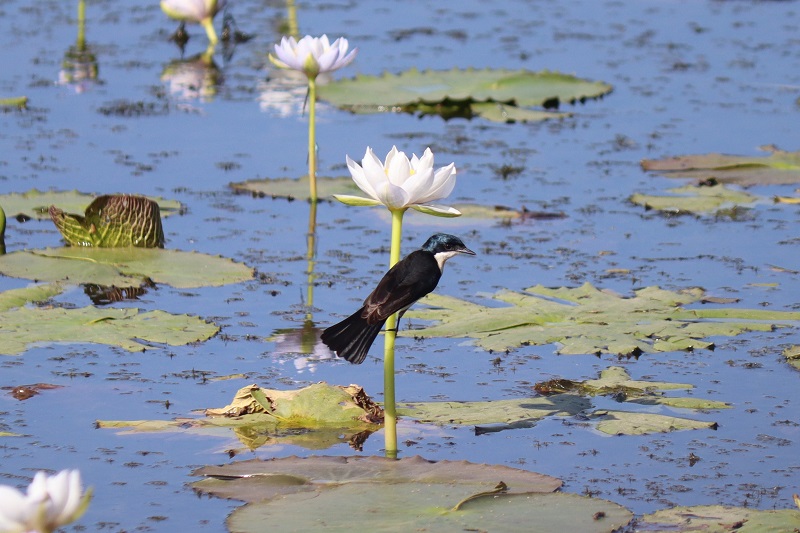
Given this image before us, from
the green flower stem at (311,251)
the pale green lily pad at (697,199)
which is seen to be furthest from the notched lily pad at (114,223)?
the pale green lily pad at (697,199)

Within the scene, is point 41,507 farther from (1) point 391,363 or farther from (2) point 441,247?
(2) point 441,247

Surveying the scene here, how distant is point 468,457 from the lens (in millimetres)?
3879

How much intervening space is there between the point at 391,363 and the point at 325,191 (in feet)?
11.6

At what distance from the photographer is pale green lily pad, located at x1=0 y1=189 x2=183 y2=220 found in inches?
252

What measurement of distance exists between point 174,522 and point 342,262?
2870 millimetres

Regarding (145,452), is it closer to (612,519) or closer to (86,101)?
(612,519)

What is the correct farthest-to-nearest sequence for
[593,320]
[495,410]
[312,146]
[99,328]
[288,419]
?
[312,146]
[593,320]
[99,328]
[495,410]
[288,419]

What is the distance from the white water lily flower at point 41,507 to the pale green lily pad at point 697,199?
17.0 ft

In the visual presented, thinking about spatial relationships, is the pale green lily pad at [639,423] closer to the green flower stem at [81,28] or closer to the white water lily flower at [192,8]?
the white water lily flower at [192,8]

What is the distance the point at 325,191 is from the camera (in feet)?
23.2

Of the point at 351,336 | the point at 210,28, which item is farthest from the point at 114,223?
→ the point at 210,28

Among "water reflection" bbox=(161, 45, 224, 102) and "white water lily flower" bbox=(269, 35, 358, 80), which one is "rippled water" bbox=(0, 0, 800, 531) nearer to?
"water reflection" bbox=(161, 45, 224, 102)

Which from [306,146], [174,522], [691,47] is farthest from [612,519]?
[691,47]

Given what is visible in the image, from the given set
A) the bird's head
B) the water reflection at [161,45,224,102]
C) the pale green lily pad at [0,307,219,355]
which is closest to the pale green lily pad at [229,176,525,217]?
the pale green lily pad at [0,307,219,355]
